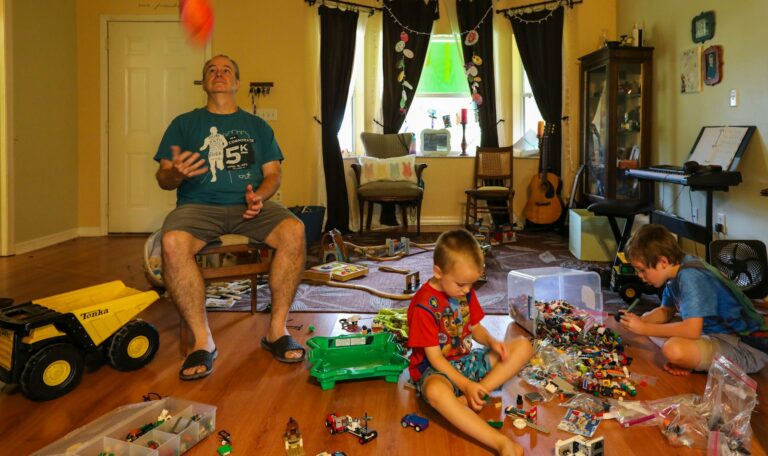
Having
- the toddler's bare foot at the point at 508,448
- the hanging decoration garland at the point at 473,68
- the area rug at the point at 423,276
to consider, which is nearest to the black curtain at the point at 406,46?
the hanging decoration garland at the point at 473,68

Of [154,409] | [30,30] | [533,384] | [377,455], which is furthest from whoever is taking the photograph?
[30,30]

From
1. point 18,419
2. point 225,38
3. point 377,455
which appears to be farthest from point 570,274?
point 225,38

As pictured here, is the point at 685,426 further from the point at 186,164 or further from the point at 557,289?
the point at 186,164

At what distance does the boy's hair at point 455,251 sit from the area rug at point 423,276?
1.26 metres

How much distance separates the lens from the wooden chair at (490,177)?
6070 millimetres

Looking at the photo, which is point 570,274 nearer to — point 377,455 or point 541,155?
point 377,455

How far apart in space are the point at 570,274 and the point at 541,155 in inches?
135

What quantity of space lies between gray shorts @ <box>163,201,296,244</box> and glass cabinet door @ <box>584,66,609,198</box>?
3.59 meters

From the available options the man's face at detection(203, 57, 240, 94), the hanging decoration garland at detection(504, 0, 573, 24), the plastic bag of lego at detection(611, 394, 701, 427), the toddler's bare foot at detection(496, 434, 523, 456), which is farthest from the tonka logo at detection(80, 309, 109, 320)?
the hanging decoration garland at detection(504, 0, 573, 24)

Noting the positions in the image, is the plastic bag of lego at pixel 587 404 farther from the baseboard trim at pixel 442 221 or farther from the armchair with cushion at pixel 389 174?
the baseboard trim at pixel 442 221

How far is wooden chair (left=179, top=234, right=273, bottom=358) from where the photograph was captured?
8.15ft

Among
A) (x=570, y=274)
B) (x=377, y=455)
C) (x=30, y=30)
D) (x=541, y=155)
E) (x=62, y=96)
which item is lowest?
(x=377, y=455)

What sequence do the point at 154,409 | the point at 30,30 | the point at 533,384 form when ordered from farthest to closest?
1. the point at 30,30
2. the point at 533,384
3. the point at 154,409

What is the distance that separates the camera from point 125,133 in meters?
5.91
